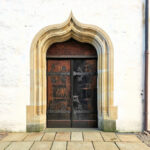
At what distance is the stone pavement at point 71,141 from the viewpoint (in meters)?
2.40

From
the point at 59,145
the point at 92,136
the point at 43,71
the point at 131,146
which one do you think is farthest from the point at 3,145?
the point at 131,146

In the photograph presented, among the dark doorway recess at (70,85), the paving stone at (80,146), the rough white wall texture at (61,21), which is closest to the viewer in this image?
the paving stone at (80,146)

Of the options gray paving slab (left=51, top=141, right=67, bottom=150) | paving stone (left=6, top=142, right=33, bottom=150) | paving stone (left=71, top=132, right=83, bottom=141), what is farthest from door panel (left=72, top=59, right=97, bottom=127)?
paving stone (left=6, top=142, right=33, bottom=150)

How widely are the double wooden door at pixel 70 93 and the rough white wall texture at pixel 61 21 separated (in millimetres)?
647

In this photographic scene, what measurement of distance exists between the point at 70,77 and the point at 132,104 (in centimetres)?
188

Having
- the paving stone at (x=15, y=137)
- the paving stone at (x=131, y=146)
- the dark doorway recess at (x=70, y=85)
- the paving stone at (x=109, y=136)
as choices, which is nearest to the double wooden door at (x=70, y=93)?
the dark doorway recess at (x=70, y=85)

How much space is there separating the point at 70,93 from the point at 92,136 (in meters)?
1.27

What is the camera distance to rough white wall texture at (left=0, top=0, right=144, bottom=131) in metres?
3.10

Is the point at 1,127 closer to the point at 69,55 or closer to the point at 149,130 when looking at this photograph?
the point at 69,55

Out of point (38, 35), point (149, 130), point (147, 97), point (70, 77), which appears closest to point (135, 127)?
point (149, 130)

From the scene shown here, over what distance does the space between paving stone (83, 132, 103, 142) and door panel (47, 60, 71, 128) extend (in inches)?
29.1

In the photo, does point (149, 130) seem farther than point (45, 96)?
No

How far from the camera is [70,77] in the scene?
3.44 m

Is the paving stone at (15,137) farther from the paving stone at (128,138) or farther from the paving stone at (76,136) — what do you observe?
the paving stone at (128,138)
